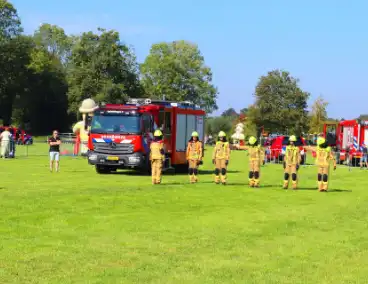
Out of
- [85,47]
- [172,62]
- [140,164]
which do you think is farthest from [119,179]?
[172,62]

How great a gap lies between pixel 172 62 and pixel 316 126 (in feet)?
82.7

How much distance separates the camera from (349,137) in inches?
1679

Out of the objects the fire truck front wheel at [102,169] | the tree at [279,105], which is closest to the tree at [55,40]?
the tree at [279,105]

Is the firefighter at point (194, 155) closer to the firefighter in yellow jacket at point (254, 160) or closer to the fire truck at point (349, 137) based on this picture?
the firefighter in yellow jacket at point (254, 160)

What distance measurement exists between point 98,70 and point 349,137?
170 ft

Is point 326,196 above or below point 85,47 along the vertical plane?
below

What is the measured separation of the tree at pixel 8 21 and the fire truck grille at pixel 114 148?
64.2 m

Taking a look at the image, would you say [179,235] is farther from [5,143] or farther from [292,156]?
[5,143]

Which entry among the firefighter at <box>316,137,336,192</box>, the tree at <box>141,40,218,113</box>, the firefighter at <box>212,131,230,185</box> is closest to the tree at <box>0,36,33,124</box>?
the tree at <box>141,40,218,113</box>

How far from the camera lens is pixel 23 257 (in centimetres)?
994

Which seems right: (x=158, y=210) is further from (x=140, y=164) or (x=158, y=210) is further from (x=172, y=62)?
(x=172, y=62)

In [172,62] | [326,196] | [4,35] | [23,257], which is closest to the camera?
[23,257]

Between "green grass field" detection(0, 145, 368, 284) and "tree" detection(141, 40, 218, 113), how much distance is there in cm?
8354

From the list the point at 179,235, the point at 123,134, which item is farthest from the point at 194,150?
the point at 179,235
